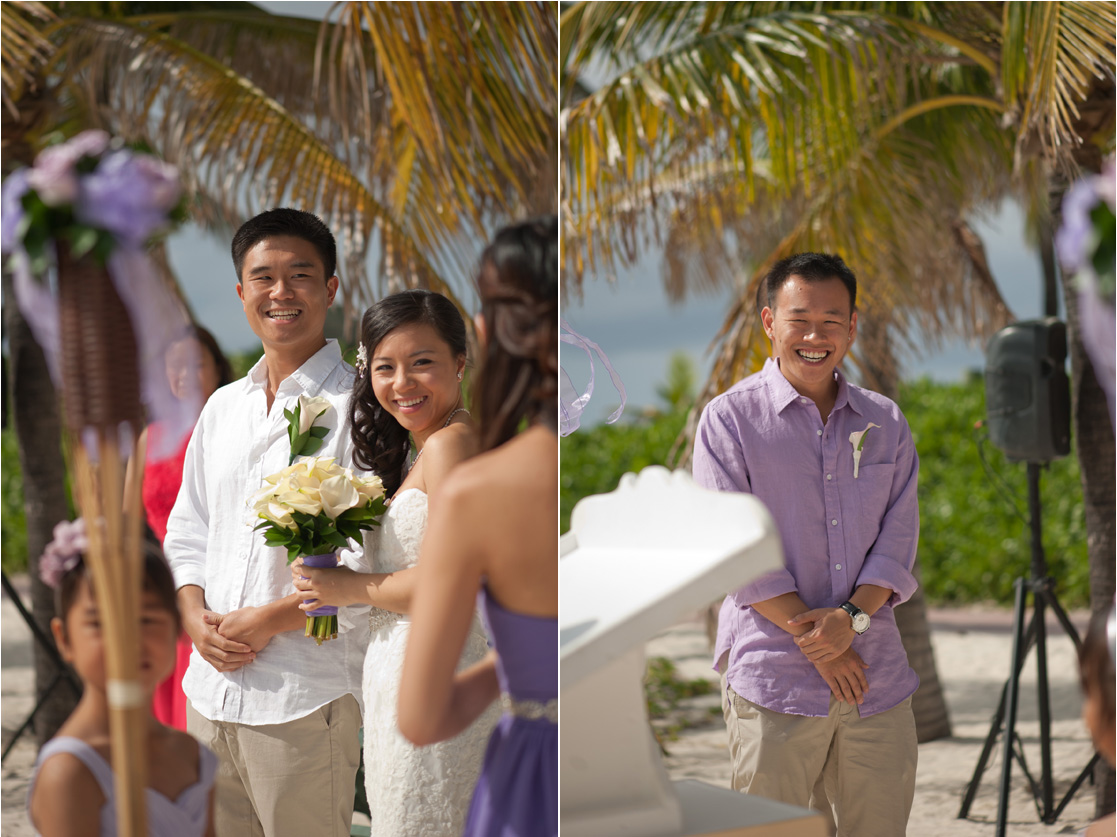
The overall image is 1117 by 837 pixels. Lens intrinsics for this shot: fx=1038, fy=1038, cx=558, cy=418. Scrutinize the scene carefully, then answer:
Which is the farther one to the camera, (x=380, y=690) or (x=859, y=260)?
(x=859, y=260)

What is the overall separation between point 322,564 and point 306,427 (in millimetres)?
269

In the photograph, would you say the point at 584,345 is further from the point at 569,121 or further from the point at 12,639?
the point at 569,121

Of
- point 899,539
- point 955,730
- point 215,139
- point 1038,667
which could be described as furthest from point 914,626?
point 215,139

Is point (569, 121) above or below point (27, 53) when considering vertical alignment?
above

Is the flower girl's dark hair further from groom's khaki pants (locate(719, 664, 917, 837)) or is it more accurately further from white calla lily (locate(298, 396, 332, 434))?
groom's khaki pants (locate(719, 664, 917, 837))

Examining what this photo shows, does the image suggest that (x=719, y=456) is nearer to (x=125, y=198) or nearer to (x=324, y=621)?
(x=324, y=621)

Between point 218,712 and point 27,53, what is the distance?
1332mm

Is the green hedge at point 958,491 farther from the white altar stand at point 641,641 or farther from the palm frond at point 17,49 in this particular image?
the palm frond at point 17,49

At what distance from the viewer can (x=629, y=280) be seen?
13.1ft

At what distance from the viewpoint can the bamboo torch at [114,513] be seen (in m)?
1.81

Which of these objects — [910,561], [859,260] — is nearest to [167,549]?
[910,561]

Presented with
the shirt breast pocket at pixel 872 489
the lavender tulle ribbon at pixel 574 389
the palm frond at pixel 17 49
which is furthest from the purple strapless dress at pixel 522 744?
the palm frond at pixel 17 49

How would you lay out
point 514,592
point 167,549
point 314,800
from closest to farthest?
point 514,592 → point 167,549 → point 314,800

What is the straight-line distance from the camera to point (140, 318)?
182cm
